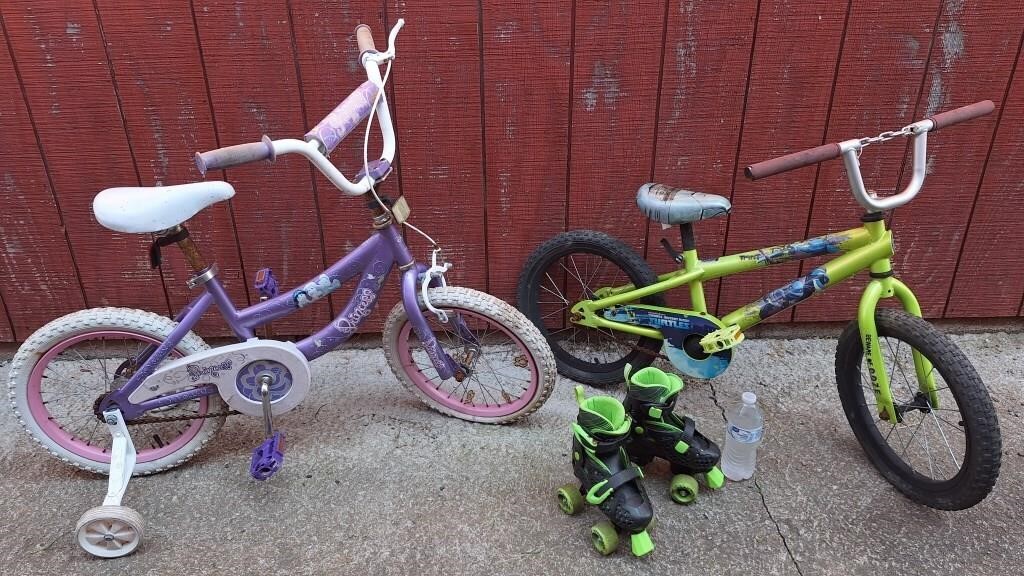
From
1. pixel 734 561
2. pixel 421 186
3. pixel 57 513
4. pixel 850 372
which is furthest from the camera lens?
pixel 421 186

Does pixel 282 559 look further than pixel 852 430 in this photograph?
No

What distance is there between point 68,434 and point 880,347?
264 cm

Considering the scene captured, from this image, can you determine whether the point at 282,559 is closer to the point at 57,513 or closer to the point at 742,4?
the point at 57,513

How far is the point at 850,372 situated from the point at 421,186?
65.0 inches

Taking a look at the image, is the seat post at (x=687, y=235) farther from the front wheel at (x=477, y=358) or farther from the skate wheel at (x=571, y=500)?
the skate wheel at (x=571, y=500)

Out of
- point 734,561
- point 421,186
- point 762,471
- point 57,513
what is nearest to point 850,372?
point 762,471

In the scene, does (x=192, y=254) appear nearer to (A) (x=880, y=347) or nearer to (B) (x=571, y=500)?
(B) (x=571, y=500)

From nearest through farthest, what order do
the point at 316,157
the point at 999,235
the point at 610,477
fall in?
the point at 316,157
the point at 610,477
the point at 999,235

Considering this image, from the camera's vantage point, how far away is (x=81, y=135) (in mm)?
2355

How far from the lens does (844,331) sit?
2117 millimetres

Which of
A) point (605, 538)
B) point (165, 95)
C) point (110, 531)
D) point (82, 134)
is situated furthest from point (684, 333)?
point (82, 134)

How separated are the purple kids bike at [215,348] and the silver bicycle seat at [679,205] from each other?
605mm

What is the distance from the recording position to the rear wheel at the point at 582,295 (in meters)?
2.42

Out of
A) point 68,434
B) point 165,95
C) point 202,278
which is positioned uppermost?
point 165,95
